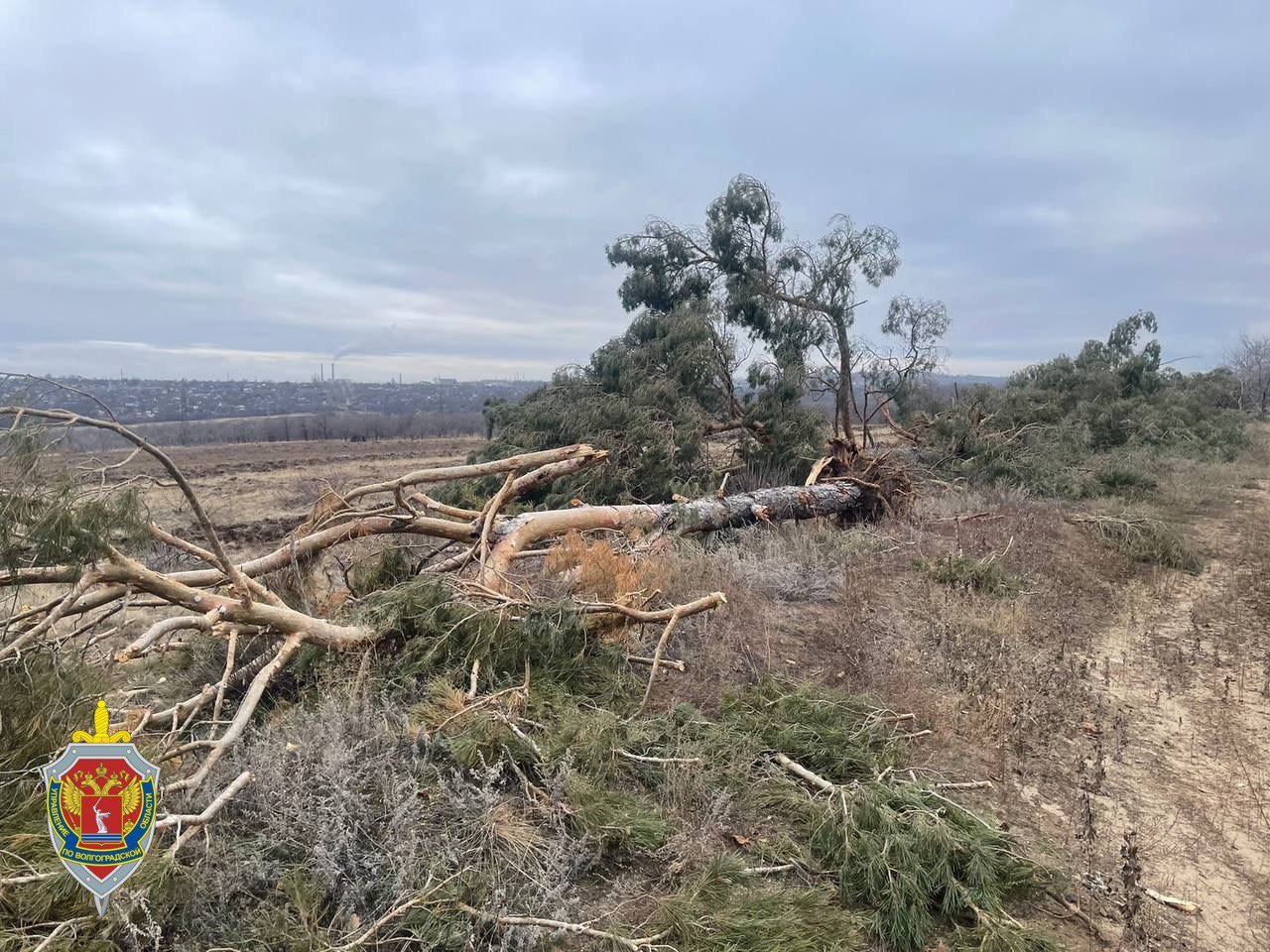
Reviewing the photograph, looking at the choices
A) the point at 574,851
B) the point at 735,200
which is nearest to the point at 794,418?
the point at 735,200

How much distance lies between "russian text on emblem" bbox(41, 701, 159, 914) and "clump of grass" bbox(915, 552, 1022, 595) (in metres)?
5.57

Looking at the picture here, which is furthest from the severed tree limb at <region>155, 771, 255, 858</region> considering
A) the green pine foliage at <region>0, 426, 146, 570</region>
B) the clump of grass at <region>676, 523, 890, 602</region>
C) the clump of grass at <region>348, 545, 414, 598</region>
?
the clump of grass at <region>676, 523, 890, 602</region>

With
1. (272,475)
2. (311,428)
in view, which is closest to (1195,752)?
(272,475)

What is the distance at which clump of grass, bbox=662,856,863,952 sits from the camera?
2045mm

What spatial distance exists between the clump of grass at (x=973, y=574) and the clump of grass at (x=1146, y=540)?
7.38 feet

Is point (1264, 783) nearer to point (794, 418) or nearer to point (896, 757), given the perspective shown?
point (896, 757)

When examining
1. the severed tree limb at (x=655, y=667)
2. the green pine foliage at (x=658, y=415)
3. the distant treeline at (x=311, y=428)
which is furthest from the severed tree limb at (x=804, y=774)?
the distant treeline at (x=311, y=428)

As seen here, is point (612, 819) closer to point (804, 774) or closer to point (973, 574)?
point (804, 774)

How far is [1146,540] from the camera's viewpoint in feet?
23.9

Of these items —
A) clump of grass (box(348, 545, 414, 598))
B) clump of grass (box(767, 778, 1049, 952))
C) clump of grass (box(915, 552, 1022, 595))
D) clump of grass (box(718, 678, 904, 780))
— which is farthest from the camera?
clump of grass (box(915, 552, 1022, 595))

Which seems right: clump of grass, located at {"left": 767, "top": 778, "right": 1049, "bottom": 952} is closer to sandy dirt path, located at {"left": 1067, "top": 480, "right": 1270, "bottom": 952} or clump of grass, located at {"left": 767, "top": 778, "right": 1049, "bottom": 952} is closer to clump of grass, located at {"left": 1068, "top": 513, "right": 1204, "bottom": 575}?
sandy dirt path, located at {"left": 1067, "top": 480, "right": 1270, "bottom": 952}

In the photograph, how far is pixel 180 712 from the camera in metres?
2.88

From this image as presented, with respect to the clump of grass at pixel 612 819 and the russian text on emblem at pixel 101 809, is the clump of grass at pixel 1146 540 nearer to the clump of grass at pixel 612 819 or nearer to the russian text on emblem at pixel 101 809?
the clump of grass at pixel 612 819

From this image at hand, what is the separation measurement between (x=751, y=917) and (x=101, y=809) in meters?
1.78
